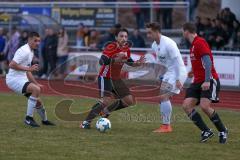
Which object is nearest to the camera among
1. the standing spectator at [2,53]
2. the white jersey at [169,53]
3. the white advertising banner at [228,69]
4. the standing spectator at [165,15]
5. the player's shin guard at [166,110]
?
the white jersey at [169,53]

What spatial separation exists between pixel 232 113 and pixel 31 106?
551cm

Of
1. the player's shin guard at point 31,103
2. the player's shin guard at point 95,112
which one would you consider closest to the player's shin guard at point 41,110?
the player's shin guard at point 31,103

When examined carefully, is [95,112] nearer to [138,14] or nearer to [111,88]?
[111,88]

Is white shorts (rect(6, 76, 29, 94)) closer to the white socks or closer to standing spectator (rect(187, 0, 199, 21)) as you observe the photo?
the white socks

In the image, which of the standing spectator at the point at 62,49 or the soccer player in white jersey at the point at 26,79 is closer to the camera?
the soccer player in white jersey at the point at 26,79

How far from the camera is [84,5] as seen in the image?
28.3 m

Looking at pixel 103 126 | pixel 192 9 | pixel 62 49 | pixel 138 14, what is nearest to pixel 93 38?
pixel 62 49

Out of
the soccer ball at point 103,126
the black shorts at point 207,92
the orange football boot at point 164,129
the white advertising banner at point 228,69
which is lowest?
the white advertising banner at point 228,69

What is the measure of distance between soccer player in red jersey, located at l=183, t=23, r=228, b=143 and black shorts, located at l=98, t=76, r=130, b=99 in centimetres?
198

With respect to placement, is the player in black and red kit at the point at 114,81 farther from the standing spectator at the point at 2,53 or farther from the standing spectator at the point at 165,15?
the standing spectator at the point at 2,53

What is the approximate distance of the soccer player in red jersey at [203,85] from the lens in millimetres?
11562

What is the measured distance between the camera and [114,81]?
13664mm

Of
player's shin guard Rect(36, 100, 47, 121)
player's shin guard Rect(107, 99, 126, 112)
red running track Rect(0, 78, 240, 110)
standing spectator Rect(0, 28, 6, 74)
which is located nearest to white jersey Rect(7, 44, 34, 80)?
player's shin guard Rect(36, 100, 47, 121)

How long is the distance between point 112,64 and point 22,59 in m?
1.68
